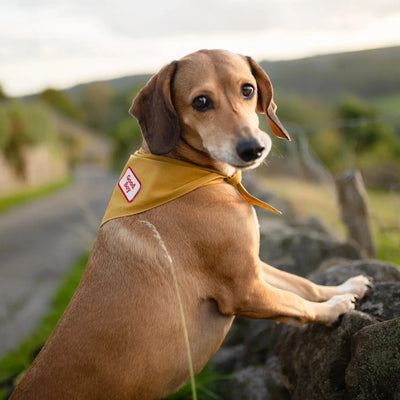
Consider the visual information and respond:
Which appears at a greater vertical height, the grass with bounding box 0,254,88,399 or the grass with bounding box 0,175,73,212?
the grass with bounding box 0,254,88,399

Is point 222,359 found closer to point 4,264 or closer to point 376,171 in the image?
point 4,264

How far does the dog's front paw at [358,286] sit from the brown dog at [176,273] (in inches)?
5.3

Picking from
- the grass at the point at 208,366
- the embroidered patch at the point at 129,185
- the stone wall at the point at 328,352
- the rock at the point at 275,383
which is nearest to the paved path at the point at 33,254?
the grass at the point at 208,366

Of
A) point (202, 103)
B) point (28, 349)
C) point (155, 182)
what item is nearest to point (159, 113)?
point (202, 103)

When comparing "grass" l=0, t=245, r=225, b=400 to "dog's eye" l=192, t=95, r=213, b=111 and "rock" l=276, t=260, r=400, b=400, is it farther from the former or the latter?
"dog's eye" l=192, t=95, r=213, b=111

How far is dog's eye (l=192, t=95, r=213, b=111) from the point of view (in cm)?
293

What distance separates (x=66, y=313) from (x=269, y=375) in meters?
1.57

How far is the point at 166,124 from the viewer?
115 inches

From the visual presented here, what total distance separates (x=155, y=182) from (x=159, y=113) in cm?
45

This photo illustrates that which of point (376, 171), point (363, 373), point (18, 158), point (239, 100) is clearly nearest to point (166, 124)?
point (239, 100)

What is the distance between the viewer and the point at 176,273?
9.16 feet

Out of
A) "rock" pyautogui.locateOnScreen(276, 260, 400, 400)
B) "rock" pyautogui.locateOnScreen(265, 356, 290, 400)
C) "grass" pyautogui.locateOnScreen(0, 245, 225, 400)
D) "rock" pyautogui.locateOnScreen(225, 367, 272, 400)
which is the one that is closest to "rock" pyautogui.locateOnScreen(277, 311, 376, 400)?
"rock" pyautogui.locateOnScreen(276, 260, 400, 400)

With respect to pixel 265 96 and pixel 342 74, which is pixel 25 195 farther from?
pixel 342 74

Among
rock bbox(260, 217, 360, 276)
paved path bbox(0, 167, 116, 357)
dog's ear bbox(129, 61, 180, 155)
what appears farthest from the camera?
paved path bbox(0, 167, 116, 357)
